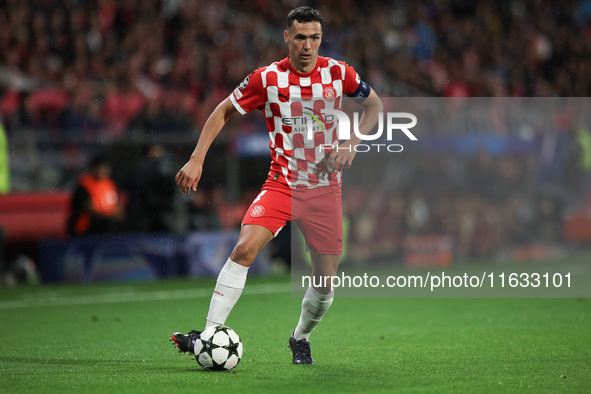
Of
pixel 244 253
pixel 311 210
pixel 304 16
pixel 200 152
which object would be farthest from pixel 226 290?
pixel 304 16

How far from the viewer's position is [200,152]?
18.5 feet

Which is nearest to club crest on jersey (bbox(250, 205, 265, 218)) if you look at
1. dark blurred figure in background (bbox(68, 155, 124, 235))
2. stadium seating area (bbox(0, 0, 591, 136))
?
dark blurred figure in background (bbox(68, 155, 124, 235))

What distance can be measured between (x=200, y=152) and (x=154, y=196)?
7.32 m

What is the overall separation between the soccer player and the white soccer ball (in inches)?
4.1

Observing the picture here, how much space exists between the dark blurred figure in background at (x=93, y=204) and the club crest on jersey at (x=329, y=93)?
6908 mm

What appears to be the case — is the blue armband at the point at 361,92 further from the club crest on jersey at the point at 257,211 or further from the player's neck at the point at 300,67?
the club crest on jersey at the point at 257,211

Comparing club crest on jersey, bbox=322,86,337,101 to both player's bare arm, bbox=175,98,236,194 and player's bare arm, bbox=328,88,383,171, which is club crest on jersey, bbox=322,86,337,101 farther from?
player's bare arm, bbox=175,98,236,194

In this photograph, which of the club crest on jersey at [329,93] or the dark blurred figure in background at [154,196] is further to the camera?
the dark blurred figure in background at [154,196]

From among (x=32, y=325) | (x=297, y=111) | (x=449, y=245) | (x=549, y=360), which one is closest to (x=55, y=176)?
(x=32, y=325)

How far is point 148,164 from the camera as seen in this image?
12.8 metres

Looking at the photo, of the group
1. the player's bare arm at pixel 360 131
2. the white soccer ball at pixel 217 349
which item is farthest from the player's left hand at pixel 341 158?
the white soccer ball at pixel 217 349

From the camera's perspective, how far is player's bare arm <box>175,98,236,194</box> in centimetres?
555

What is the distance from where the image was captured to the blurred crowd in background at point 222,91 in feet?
42.4

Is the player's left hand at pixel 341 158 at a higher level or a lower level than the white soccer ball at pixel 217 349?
higher
